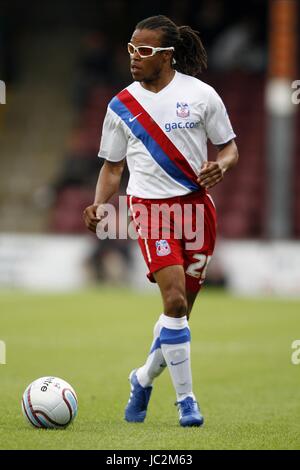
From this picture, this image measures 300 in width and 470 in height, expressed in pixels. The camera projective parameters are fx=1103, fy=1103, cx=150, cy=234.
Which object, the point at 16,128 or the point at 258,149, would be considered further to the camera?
the point at 16,128

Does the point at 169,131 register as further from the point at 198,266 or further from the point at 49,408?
the point at 49,408

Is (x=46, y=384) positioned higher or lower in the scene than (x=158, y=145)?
lower

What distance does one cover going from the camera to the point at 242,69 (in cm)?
2584

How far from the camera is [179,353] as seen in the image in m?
6.52

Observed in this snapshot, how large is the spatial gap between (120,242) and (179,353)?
13.1 metres

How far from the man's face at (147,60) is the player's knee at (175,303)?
1323 millimetres

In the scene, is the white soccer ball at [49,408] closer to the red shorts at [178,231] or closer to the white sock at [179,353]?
the white sock at [179,353]

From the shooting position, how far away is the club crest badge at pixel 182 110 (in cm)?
662

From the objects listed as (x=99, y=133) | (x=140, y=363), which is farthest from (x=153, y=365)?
(x=99, y=133)

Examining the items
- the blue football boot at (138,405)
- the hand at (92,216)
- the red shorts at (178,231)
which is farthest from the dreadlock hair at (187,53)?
the blue football boot at (138,405)

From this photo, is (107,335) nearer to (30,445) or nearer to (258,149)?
(30,445)

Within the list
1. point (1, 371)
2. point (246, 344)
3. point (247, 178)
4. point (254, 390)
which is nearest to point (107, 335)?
point (246, 344)

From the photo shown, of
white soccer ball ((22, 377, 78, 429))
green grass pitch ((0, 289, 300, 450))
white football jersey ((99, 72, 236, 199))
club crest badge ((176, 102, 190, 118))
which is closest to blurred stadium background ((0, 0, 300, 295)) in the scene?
green grass pitch ((0, 289, 300, 450))

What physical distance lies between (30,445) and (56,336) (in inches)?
268
